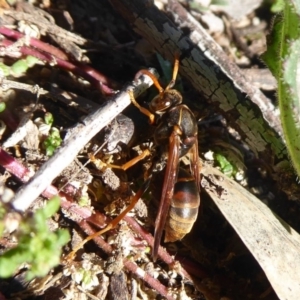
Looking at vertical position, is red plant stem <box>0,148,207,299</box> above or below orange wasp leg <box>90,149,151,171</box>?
below

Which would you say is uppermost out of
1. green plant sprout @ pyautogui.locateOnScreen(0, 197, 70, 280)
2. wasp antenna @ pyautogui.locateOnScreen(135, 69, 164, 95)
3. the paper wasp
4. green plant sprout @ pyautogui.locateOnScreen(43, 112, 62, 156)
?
green plant sprout @ pyautogui.locateOnScreen(0, 197, 70, 280)

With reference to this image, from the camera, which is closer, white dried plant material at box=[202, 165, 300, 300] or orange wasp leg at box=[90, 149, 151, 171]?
white dried plant material at box=[202, 165, 300, 300]

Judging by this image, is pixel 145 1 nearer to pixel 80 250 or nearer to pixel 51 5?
pixel 51 5

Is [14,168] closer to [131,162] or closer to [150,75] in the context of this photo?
[131,162]

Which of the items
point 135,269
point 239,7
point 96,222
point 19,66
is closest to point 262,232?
point 135,269

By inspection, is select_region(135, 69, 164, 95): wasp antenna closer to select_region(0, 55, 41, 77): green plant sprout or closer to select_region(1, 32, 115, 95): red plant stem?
select_region(1, 32, 115, 95): red plant stem

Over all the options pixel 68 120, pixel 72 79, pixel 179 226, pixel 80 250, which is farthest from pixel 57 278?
pixel 72 79

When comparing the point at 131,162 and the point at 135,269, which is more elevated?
the point at 131,162

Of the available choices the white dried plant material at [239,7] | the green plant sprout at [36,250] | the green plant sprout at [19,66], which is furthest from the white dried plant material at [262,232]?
the white dried plant material at [239,7]

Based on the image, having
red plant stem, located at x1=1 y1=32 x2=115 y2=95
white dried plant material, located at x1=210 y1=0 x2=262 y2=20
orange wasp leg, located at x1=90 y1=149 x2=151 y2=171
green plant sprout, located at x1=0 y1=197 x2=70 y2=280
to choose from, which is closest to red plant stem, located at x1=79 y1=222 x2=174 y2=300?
orange wasp leg, located at x1=90 y1=149 x2=151 y2=171
